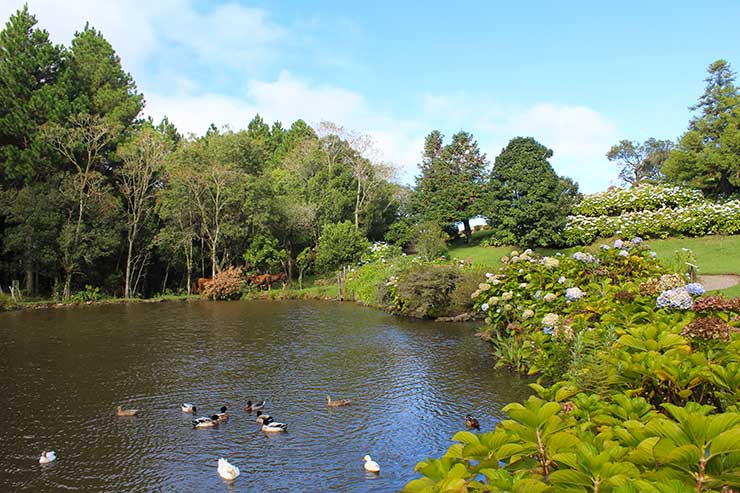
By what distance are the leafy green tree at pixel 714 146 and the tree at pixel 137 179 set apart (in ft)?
100

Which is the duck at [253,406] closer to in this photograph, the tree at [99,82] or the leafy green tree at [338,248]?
the leafy green tree at [338,248]

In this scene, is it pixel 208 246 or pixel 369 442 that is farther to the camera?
pixel 208 246

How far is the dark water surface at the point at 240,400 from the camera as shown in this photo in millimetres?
6348

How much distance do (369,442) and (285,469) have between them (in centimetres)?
132

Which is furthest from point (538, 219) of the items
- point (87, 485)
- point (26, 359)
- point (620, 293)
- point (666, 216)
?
point (87, 485)

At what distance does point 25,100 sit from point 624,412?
31896mm

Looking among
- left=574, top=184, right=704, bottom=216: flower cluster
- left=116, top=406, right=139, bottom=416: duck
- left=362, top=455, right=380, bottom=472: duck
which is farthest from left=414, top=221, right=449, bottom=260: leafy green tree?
left=362, top=455, right=380, bottom=472: duck

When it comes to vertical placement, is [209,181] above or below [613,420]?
above

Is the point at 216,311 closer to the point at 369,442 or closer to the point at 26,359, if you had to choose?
the point at 26,359

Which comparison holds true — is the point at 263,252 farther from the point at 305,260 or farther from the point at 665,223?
the point at 665,223

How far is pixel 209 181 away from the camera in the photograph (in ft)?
96.0

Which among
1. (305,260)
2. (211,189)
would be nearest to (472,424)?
(211,189)

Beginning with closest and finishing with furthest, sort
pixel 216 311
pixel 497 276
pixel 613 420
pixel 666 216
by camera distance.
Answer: pixel 613 420 < pixel 497 276 < pixel 216 311 < pixel 666 216

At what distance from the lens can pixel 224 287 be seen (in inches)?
1103
